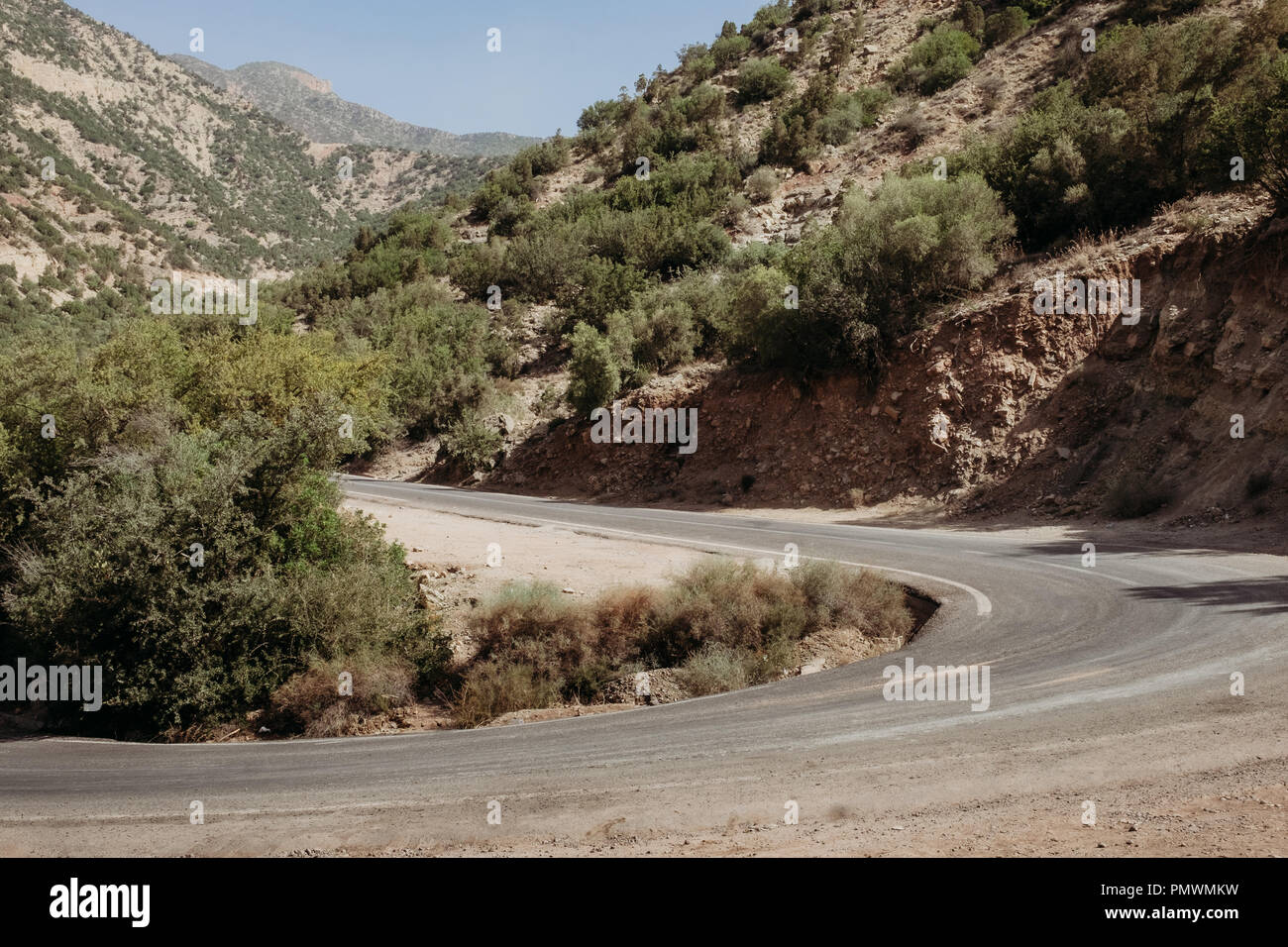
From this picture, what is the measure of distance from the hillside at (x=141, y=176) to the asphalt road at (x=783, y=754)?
212ft

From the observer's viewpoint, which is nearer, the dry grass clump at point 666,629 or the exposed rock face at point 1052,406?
the dry grass clump at point 666,629

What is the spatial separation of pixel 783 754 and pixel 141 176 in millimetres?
107815

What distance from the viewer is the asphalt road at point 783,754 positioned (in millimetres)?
5699

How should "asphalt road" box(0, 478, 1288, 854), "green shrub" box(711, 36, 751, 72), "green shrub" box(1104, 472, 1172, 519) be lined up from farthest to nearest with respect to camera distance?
"green shrub" box(711, 36, 751, 72)
"green shrub" box(1104, 472, 1172, 519)
"asphalt road" box(0, 478, 1288, 854)

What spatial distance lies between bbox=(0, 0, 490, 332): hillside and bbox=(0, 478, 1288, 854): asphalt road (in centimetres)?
6458

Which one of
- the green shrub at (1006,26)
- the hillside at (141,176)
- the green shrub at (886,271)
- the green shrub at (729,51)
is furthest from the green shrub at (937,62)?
the hillside at (141,176)

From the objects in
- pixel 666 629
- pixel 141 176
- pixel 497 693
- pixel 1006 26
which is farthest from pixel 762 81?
pixel 141 176

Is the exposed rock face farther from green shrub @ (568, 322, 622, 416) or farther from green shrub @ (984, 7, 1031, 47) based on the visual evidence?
green shrub @ (984, 7, 1031, 47)

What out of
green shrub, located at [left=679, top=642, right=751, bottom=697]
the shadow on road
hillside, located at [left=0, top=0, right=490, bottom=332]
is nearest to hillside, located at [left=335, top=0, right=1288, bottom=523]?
the shadow on road

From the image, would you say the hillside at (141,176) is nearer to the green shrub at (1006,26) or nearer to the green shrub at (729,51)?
the green shrub at (729,51)

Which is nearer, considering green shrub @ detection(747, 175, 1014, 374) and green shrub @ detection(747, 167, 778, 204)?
green shrub @ detection(747, 175, 1014, 374)

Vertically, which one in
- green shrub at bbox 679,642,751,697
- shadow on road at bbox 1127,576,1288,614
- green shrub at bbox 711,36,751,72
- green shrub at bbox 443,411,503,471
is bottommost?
green shrub at bbox 679,642,751,697

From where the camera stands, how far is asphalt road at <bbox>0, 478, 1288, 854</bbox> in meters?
5.70

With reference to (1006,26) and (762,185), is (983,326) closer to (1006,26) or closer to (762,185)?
(762,185)
